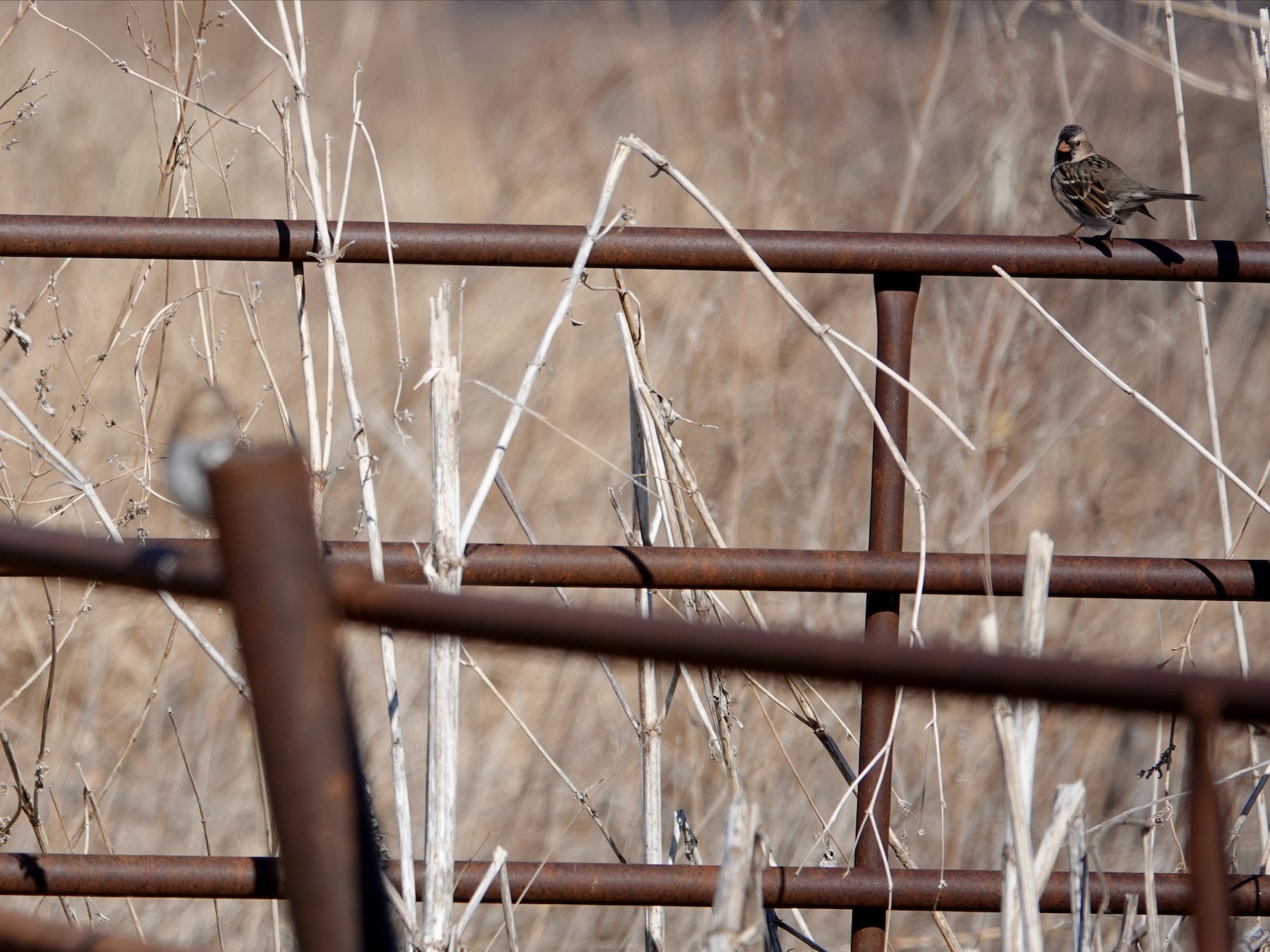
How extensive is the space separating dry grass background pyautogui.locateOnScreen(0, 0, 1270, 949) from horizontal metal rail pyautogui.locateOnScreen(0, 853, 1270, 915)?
550 mm

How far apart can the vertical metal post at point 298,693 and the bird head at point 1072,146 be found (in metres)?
3.35

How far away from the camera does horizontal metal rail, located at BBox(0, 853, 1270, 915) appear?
177 centimetres

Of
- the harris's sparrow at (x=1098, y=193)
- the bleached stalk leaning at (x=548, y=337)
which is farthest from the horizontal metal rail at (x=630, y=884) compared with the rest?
the harris's sparrow at (x=1098, y=193)

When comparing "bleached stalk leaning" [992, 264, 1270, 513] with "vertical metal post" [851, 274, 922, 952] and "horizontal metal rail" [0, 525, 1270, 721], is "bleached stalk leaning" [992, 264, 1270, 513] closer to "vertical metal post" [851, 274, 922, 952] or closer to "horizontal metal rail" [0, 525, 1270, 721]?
"vertical metal post" [851, 274, 922, 952]

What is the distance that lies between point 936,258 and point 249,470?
1.46m

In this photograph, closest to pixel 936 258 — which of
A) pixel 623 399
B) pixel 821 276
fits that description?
pixel 623 399

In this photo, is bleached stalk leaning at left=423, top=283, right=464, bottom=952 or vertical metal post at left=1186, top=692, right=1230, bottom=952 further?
bleached stalk leaning at left=423, top=283, right=464, bottom=952

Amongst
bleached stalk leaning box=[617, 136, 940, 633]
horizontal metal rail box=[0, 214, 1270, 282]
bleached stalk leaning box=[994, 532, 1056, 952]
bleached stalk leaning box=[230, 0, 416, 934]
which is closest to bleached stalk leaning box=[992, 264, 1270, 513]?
horizontal metal rail box=[0, 214, 1270, 282]

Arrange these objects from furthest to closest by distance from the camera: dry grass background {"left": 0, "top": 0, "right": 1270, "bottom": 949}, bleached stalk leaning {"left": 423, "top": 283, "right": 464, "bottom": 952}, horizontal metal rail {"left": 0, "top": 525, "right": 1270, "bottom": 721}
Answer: dry grass background {"left": 0, "top": 0, "right": 1270, "bottom": 949} → bleached stalk leaning {"left": 423, "top": 283, "right": 464, "bottom": 952} → horizontal metal rail {"left": 0, "top": 525, "right": 1270, "bottom": 721}

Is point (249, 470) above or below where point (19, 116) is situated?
below

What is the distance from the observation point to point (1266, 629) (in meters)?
4.76

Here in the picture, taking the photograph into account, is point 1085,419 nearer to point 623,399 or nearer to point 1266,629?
point 1266,629

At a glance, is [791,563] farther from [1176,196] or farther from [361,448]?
[1176,196]

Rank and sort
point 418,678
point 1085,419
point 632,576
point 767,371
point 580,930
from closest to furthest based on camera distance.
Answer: point 632,576, point 580,930, point 418,678, point 767,371, point 1085,419
